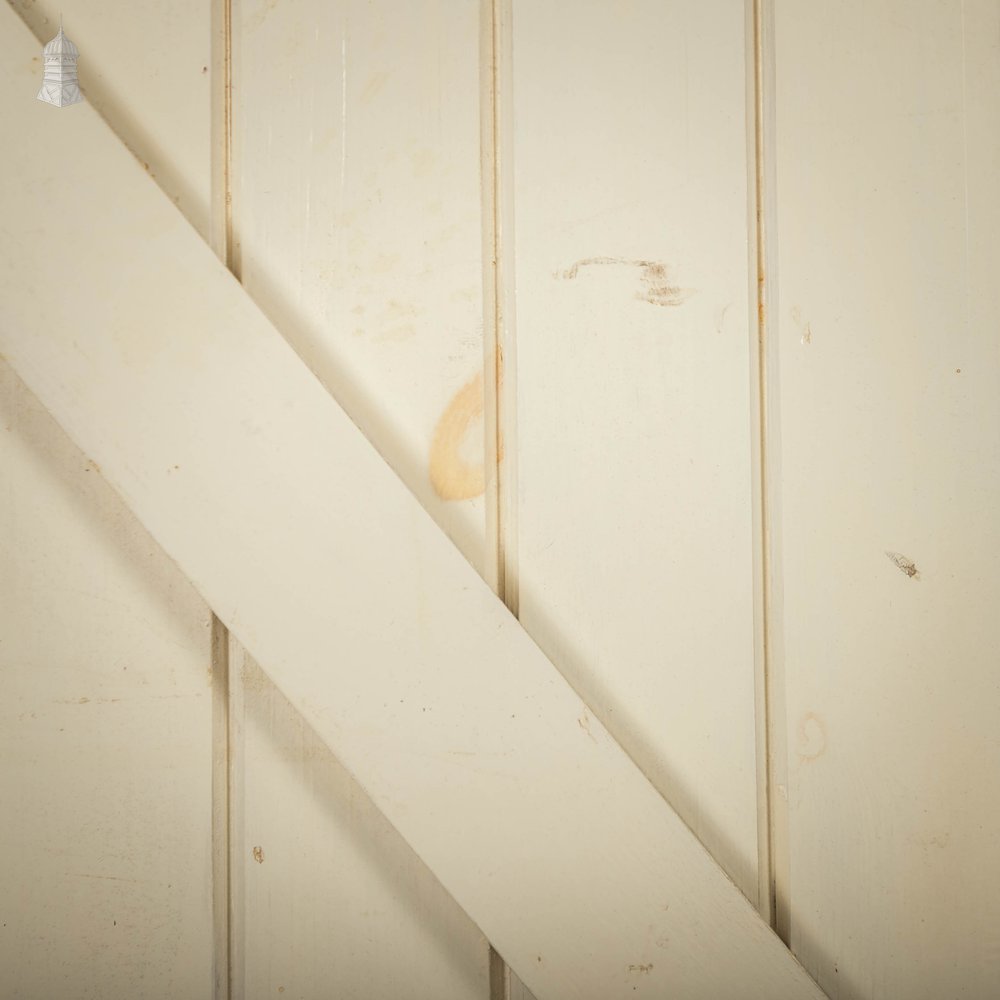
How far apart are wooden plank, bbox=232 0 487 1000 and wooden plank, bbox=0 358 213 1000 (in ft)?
0.16

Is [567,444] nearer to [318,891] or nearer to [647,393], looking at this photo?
[647,393]

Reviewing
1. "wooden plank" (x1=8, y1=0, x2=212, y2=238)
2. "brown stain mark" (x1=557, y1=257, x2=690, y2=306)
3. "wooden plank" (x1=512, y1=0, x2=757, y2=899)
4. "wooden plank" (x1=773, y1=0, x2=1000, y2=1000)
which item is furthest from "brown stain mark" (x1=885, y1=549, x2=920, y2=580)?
"wooden plank" (x1=8, y1=0, x2=212, y2=238)

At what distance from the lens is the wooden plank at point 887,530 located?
19.5 inches

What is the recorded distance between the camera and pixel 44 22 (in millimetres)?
486

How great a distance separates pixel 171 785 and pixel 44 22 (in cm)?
56

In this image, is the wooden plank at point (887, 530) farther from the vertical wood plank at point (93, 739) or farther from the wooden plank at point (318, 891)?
the vertical wood plank at point (93, 739)

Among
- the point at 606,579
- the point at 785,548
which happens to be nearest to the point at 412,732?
the point at 606,579

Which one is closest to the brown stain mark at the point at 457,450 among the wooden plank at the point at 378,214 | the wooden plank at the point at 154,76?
the wooden plank at the point at 378,214

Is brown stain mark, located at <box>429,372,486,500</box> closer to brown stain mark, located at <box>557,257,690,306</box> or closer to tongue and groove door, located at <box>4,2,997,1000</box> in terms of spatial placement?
tongue and groove door, located at <box>4,2,997,1000</box>

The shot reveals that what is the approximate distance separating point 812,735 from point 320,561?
376mm

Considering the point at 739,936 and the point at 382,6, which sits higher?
the point at 382,6

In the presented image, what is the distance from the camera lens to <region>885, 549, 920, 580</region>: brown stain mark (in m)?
0.50

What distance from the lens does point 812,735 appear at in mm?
499

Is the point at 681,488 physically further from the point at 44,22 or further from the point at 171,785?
the point at 44,22
